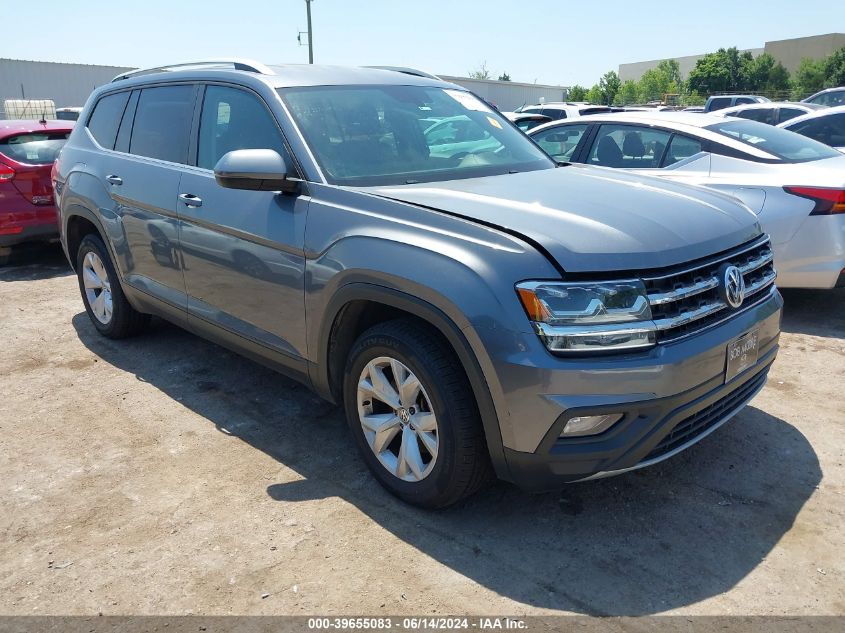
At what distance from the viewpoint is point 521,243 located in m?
2.71

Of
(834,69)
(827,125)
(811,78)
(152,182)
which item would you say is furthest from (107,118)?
(811,78)

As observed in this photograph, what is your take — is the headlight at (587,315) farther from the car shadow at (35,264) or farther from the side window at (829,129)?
the side window at (829,129)

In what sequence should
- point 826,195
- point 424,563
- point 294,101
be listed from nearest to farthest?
point 424,563 < point 294,101 < point 826,195

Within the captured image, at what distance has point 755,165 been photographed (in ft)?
18.4

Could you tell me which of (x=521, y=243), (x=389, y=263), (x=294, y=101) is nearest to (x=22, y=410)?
(x=294, y=101)

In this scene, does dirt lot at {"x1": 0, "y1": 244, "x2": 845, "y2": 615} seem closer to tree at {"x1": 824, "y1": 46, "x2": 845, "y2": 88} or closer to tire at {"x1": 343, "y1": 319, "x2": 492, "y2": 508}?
tire at {"x1": 343, "y1": 319, "x2": 492, "y2": 508}

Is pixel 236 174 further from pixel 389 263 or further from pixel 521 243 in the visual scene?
pixel 521 243

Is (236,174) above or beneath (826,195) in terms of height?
above

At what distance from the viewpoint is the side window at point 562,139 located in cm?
666

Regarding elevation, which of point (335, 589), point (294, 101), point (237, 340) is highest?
point (294, 101)

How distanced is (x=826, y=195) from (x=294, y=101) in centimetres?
385

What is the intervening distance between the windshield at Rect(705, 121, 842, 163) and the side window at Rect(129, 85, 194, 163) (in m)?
4.09

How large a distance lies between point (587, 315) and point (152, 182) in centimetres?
303

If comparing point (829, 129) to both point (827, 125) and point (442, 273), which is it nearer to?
point (827, 125)
